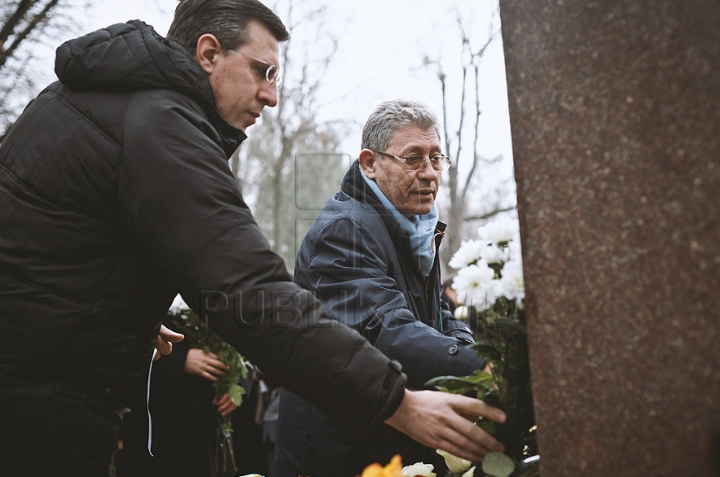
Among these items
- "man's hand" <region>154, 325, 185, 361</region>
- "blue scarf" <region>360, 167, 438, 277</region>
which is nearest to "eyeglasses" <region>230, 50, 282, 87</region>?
"blue scarf" <region>360, 167, 438, 277</region>

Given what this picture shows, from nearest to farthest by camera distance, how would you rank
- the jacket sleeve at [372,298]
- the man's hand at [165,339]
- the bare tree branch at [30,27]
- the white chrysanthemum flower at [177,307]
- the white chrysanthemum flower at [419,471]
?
the white chrysanthemum flower at [419,471], the jacket sleeve at [372,298], the man's hand at [165,339], the white chrysanthemum flower at [177,307], the bare tree branch at [30,27]

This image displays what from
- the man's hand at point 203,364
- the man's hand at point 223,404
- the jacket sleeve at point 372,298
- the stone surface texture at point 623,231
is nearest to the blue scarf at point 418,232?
the jacket sleeve at point 372,298

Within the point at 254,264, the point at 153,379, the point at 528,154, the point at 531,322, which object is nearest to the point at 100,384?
the point at 254,264

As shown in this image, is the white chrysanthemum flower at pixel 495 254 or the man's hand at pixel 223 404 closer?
the white chrysanthemum flower at pixel 495 254

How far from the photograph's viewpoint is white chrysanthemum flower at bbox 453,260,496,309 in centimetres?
169

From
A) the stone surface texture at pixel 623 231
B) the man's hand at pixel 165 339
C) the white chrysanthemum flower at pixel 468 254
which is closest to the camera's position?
the stone surface texture at pixel 623 231

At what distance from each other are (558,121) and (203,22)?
1301 mm

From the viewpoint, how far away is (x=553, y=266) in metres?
1.46

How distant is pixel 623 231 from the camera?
54.6 inches

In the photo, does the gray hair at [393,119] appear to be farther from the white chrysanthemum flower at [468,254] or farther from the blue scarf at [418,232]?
the white chrysanthemum flower at [468,254]

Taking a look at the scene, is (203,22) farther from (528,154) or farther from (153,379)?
(153,379)

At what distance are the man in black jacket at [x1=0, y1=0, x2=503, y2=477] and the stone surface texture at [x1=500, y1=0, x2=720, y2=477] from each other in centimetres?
31

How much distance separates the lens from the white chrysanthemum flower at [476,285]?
1.69 metres

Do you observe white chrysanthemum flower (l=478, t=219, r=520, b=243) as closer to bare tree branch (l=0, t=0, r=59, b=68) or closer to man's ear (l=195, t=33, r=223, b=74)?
man's ear (l=195, t=33, r=223, b=74)
